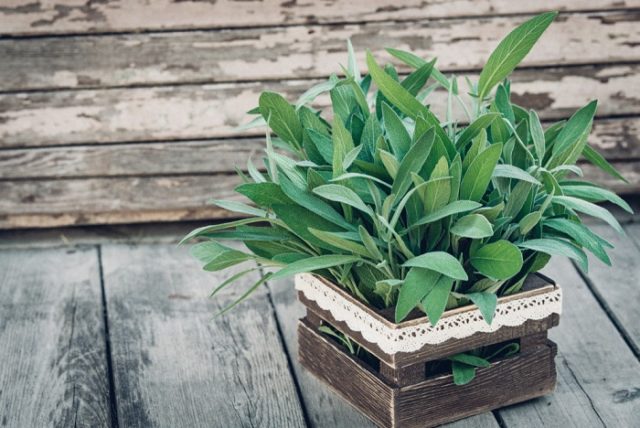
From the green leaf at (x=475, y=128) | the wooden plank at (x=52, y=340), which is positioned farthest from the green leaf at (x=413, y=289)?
the wooden plank at (x=52, y=340)

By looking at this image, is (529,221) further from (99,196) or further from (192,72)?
(99,196)

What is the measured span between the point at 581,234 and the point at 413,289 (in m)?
0.27

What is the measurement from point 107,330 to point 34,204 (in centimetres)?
56

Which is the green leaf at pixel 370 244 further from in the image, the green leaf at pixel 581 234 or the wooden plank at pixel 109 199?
the wooden plank at pixel 109 199

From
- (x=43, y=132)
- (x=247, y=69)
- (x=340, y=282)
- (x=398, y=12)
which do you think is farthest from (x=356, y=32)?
(x=340, y=282)

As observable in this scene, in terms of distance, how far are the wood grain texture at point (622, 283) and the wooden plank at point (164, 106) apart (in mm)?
346

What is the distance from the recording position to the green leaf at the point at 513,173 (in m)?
1.33

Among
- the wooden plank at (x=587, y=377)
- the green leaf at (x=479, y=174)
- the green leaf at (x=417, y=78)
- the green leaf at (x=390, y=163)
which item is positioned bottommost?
the wooden plank at (x=587, y=377)

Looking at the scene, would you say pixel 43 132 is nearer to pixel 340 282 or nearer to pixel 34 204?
pixel 34 204

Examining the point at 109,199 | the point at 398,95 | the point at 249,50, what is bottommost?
the point at 398,95

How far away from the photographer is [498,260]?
1.32m

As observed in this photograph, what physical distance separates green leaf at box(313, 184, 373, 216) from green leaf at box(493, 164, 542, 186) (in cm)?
19

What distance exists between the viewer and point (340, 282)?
1.46 meters

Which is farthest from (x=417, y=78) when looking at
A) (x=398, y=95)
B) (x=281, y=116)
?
(x=281, y=116)
